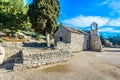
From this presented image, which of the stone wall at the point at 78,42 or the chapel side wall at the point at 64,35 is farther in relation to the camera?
the chapel side wall at the point at 64,35

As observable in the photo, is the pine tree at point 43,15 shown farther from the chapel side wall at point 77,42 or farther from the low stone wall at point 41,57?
the chapel side wall at point 77,42

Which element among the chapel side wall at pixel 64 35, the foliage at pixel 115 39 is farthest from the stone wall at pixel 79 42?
the foliage at pixel 115 39

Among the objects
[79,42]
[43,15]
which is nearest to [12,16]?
[43,15]

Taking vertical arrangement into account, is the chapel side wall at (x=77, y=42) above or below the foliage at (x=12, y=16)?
below

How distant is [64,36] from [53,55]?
1157 centimetres

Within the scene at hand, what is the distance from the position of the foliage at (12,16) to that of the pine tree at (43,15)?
383 cm

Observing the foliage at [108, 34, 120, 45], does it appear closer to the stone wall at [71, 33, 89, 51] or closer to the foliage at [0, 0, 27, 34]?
the stone wall at [71, 33, 89, 51]

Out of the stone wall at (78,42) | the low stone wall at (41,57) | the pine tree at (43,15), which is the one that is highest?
the pine tree at (43,15)

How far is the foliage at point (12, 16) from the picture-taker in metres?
23.8

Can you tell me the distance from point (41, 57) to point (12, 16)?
12.5 meters

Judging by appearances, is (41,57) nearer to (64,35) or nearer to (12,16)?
(12,16)

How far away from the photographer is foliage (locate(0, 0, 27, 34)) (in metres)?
23.8

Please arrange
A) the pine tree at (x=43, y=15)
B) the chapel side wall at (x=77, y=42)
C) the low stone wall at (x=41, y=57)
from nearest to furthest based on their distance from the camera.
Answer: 1. the low stone wall at (x=41, y=57)
2. the pine tree at (x=43, y=15)
3. the chapel side wall at (x=77, y=42)

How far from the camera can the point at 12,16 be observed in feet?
78.1
